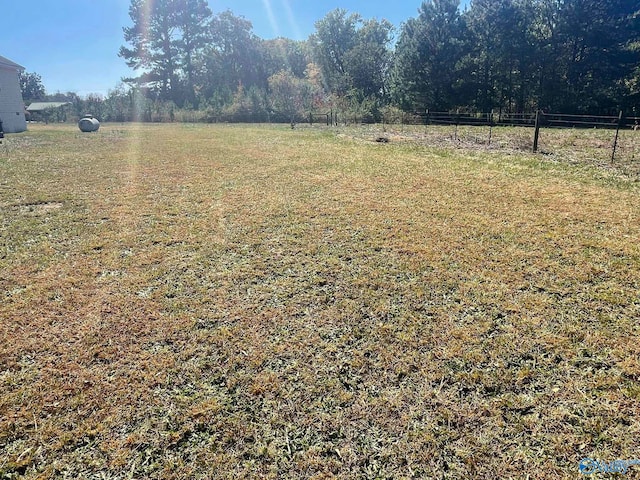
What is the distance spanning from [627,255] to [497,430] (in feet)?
8.85

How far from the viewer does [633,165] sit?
7.17 m

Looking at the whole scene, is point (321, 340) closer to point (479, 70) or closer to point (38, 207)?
point (38, 207)

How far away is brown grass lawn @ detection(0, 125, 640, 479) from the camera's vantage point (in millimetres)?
1569

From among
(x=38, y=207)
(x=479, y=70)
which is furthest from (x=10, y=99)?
(x=479, y=70)

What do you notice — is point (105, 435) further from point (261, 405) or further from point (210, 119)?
point (210, 119)

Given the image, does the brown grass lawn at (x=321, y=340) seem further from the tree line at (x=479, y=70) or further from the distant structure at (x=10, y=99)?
the tree line at (x=479, y=70)

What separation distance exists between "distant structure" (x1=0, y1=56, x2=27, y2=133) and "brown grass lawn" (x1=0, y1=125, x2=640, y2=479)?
721 inches

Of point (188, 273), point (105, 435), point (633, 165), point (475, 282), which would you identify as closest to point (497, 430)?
point (475, 282)

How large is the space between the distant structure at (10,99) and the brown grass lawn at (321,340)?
18.3 m

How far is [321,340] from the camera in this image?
2.28m

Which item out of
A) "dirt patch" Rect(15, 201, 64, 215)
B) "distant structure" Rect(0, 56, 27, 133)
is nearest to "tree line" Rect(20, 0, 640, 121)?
"distant structure" Rect(0, 56, 27, 133)

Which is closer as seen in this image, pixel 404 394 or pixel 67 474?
pixel 67 474

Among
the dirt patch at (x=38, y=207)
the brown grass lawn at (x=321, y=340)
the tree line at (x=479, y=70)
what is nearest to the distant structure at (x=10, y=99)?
the tree line at (x=479, y=70)

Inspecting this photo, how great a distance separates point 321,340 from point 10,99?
77.7 feet
